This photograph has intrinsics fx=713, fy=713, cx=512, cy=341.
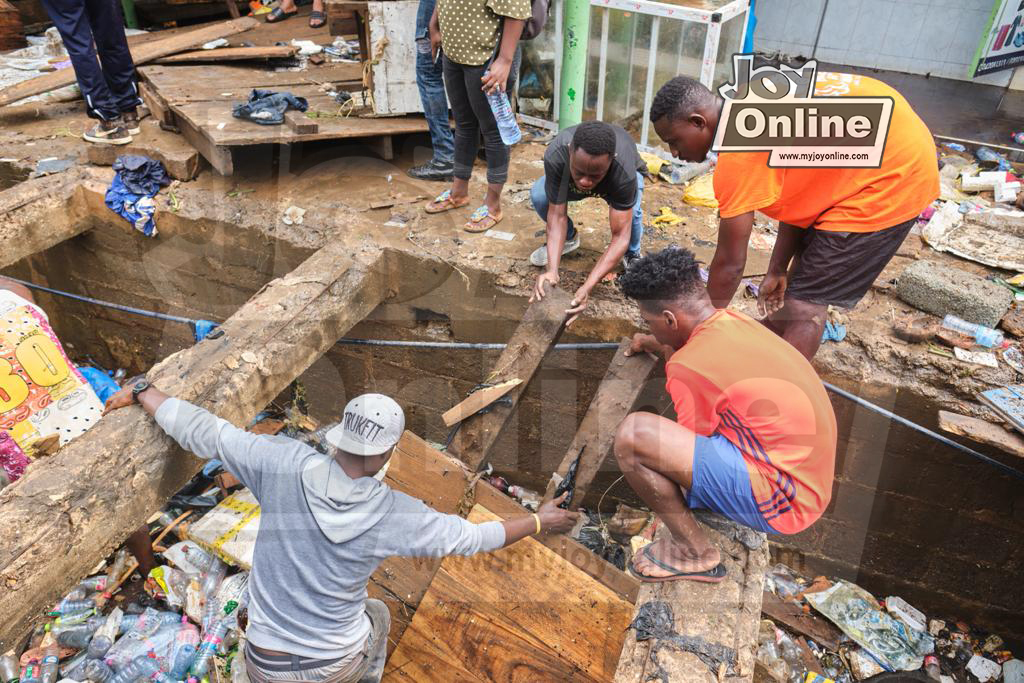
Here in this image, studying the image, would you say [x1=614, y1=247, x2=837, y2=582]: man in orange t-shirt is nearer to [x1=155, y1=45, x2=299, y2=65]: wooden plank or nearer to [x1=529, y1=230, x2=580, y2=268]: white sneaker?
[x1=529, y1=230, x2=580, y2=268]: white sneaker

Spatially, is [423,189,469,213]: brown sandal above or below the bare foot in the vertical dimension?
above

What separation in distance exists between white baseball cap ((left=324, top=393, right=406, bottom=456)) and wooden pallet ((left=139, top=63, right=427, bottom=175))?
314 centimetres

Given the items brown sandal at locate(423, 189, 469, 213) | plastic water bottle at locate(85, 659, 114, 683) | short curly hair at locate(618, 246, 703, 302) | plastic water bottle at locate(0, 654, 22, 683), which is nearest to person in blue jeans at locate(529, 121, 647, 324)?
short curly hair at locate(618, 246, 703, 302)

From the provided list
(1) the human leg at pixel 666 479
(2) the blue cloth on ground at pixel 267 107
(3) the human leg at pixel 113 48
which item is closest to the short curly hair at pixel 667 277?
(1) the human leg at pixel 666 479

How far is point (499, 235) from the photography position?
14.6 ft

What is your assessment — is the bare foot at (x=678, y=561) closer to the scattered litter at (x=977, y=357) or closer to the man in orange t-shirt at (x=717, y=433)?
the man in orange t-shirt at (x=717, y=433)

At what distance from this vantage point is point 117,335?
5945mm

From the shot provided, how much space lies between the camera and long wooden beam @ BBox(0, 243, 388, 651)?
8.73 feet

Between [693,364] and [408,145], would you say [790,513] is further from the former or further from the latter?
[408,145]

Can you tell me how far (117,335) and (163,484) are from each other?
3.36 meters

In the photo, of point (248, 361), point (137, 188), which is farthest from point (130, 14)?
point (248, 361)

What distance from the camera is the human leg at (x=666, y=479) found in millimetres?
2527

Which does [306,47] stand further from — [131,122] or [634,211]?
[634,211]

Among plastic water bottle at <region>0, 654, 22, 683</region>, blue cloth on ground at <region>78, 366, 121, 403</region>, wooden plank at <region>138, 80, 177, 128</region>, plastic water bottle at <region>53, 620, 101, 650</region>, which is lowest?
plastic water bottle at <region>53, 620, 101, 650</region>
